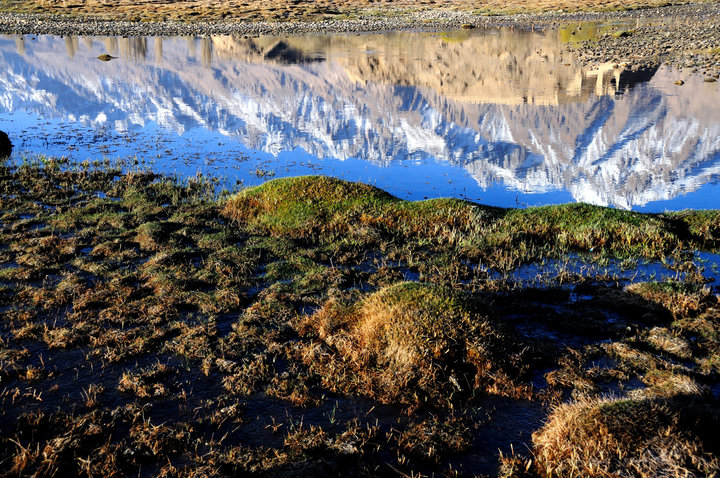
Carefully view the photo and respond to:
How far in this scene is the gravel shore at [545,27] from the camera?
226ft

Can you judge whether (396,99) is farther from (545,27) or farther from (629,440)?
(545,27)

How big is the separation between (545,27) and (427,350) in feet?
378

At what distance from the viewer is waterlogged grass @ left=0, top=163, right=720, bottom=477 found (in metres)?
8.52

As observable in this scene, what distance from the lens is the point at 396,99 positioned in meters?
59.3

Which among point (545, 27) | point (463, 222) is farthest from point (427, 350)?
point (545, 27)

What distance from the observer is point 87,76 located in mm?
69875

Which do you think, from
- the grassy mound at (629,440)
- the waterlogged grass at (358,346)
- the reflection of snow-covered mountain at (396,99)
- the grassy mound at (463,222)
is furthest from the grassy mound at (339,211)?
the grassy mound at (629,440)

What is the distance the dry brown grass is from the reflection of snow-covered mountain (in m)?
39.3

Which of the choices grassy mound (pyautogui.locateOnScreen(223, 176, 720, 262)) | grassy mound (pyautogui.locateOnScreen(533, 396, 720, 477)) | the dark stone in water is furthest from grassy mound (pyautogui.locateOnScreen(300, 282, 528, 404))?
the dark stone in water

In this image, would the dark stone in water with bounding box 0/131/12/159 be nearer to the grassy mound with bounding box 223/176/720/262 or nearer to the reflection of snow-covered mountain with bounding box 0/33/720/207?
the reflection of snow-covered mountain with bounding box 0/33/720/207

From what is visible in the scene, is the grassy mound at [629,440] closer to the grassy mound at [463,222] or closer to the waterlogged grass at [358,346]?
the waterlogged grass at [358,346]

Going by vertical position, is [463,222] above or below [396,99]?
below

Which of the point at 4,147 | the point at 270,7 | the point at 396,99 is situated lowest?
the point at 4,147

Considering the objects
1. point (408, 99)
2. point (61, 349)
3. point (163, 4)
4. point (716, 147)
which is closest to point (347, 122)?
point (408, 99)
